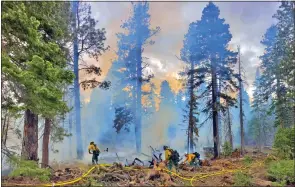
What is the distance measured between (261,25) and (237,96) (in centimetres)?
414

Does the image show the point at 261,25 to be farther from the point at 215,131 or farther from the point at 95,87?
the point at 95,87

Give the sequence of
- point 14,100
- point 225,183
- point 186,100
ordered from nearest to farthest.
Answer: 1. point 14,100
2. point 225,183
3. point 186,100

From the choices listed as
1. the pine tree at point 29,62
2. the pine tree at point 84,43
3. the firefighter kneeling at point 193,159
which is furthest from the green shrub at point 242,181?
the pine tree at point 84,43

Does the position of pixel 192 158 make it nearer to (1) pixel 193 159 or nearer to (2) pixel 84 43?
(1) pixel 193 159

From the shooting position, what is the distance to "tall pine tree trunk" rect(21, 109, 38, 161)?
27.1ft

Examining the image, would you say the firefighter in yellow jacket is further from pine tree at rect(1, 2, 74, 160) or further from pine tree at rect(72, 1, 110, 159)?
pine tree at rect(1, 2, 74, 160)

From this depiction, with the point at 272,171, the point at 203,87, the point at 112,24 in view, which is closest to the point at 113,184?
the point at 272,171

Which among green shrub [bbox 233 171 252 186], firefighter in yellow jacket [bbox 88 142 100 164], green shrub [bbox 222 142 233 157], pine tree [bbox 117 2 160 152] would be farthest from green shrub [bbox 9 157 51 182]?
green shrub [bbox 222 142 233 157]

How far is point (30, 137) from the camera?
27.7ft

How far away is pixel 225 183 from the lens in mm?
7895

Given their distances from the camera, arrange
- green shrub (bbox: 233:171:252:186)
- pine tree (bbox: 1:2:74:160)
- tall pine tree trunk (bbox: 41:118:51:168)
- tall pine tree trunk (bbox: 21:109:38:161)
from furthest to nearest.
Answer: tall pine tree trunk (bbox: 41:118:51:168) → tall pine tree trunk (bbox: 21:109:38:161) → green shrub (bbox: 233:171:252:186) → pine tree (bbox: 1:2:74:160)

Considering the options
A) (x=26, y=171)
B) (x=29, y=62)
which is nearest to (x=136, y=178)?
(x=26, y=171)

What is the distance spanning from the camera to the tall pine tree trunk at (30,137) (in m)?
8.27

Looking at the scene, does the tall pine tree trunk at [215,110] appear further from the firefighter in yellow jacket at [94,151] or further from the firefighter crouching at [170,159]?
the firefighter in yellow jacket at [94,151]
